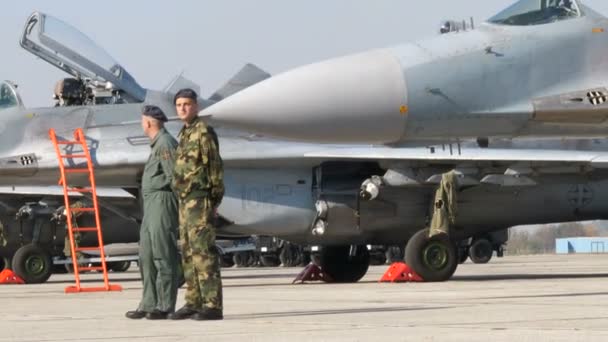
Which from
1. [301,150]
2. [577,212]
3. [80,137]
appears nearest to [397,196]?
[301,150]

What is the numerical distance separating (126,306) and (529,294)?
3558 millimetres

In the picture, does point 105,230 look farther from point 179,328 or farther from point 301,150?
point 179,328

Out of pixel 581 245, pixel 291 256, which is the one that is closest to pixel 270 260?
pixel 291 256

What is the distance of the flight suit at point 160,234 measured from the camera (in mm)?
8336

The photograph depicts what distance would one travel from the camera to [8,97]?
17.8 meters

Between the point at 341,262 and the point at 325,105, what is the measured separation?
8533 millimetres

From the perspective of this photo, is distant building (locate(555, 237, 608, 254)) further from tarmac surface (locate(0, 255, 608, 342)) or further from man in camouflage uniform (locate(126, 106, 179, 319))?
man in camouflage uniform (locate(126, 106, 179, 319))

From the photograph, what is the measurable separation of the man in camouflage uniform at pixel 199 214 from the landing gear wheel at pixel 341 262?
326 inches

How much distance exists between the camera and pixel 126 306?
33.4 feet

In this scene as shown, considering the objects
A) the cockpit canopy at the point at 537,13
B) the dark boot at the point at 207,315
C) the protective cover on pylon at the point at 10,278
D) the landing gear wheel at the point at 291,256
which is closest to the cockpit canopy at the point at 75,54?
the protective cover on pylon at the point at 10,278

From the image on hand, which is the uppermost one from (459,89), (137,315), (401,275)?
(459,89)

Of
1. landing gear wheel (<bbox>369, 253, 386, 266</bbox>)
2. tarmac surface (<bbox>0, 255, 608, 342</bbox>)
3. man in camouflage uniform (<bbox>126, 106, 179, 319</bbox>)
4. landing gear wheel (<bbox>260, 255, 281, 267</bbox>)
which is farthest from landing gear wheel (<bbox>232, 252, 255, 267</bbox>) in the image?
man in camouflage uniform (<bbox>126, 106, 179, 319</bbox>)

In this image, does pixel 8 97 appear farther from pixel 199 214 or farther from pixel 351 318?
pixel 351 318

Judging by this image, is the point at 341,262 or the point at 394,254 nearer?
the point at 341,262
